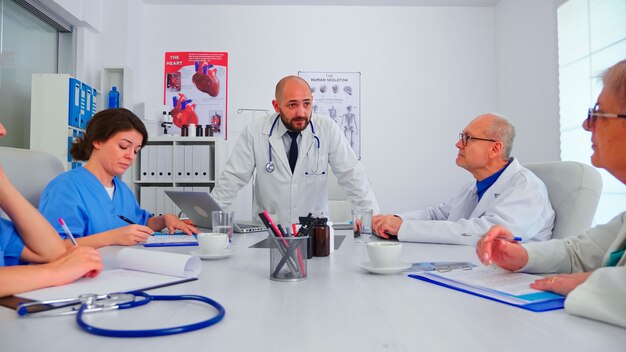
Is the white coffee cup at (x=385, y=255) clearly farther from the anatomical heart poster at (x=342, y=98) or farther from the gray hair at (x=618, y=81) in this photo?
the anatomical heart poster at (x=342, y=98)

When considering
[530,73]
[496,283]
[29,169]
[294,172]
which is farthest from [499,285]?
[530,73]

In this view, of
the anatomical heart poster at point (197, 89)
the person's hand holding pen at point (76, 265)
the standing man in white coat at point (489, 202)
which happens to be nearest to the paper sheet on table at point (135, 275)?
the person's hand holding pen at point (76, 265)

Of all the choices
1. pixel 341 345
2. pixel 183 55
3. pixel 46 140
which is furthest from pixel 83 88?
pixel 341 345

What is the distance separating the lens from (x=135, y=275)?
0.90 meters

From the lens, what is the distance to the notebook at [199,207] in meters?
1.69

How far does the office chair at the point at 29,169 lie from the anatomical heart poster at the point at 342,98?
2927 mm

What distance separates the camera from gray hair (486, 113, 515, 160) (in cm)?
181

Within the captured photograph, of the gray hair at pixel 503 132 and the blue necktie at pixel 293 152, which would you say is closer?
the gray hair at pixel 503 132

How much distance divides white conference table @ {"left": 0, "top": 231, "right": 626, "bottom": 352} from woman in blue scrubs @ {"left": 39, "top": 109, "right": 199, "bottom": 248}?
27.9 inches

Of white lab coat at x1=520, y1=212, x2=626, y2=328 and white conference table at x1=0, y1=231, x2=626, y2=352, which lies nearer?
white conference table at x1=0, y1=231, x2=626, y2=352

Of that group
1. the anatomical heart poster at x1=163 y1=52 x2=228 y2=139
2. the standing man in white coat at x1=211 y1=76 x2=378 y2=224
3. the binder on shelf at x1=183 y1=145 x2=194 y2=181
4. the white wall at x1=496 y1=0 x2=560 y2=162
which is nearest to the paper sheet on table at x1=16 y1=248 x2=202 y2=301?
the standing man in white coat at x1=211 y1=76 x2=378 y2=224

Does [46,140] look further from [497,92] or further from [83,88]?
[497,92]

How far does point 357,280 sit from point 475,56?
3.96 metres

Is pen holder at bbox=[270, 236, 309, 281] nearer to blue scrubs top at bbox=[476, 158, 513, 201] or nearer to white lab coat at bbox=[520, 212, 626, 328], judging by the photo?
white lab coat at bbox=[520, 212, 626, 328]
